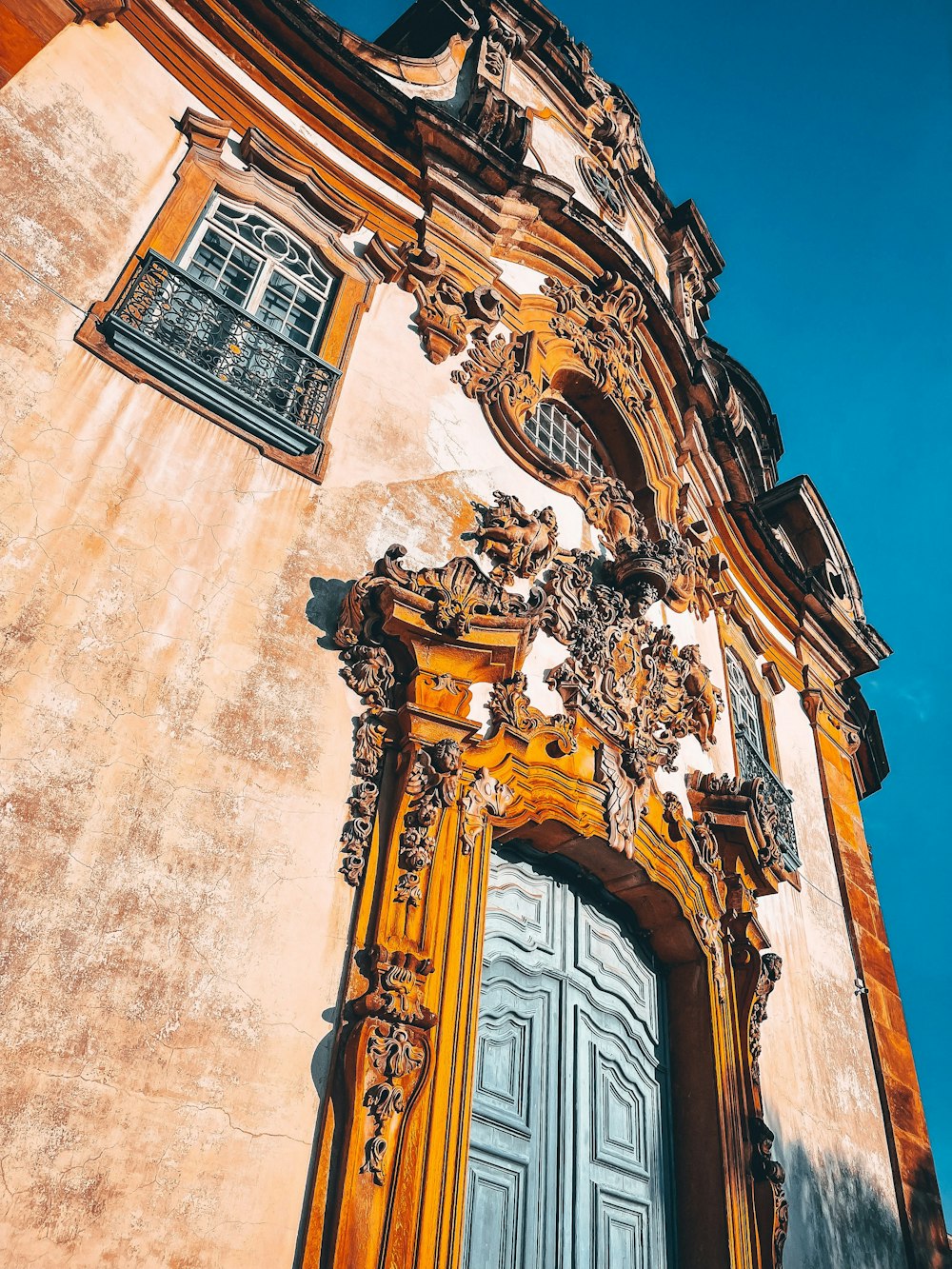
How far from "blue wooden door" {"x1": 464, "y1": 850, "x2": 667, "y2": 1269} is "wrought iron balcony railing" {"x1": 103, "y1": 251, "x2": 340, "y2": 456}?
Result: 290 centimetres

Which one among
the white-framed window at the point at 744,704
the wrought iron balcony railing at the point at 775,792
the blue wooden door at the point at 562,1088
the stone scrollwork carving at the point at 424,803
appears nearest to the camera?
the stone scrollwork carving at the point at 424,803

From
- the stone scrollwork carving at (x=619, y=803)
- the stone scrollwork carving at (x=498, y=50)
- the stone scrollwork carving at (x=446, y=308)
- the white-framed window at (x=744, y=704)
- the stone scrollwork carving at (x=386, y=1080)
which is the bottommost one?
the stone scrollwork carving at (x=386, y=1080)

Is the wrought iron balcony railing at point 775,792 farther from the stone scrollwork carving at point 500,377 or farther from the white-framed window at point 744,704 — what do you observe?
the stone scrollwork carving at point 500,377

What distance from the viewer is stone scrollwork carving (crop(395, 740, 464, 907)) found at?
16.1ft

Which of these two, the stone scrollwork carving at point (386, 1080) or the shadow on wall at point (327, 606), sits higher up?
the shadow on wall at point (327, 606)

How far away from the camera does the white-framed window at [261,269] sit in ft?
21.1

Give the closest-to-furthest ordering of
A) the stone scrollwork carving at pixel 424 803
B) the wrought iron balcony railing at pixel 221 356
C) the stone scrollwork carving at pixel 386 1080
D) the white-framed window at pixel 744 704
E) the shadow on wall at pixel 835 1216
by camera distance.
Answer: the stone scrollwork carving at pixel 386 1080, the stone scrollwork carving at pixel 424 803, the wrought iron balcony railing at pixel 221 356, the shadow on wall at pixel 835 1216, the white-framed window at pixel 744 704

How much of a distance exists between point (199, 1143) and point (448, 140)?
732 centimetres

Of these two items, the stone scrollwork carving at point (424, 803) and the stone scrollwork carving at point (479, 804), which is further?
the stone scrollwork carving at point (479, 804)

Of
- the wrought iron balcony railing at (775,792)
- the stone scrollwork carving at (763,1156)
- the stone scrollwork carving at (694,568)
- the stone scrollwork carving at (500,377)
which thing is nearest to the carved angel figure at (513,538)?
the stone scrollwork carving at (500,377)

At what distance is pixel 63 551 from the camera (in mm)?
4602

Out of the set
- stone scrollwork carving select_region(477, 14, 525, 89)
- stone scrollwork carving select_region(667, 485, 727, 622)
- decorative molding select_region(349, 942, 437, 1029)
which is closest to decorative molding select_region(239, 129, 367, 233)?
stone scrollwork carving select_region(667, 485, 727, 622)

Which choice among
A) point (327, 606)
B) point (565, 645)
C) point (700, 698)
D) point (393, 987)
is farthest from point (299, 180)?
point (393, 987)

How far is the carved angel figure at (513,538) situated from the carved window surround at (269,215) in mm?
1230
